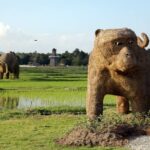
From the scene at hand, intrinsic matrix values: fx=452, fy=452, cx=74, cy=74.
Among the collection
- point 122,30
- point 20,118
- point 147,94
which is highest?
point 122,30

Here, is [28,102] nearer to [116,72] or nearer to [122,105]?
[122,105]

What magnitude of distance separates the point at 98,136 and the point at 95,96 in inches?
94.5

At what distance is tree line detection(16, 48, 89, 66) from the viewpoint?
319 ft

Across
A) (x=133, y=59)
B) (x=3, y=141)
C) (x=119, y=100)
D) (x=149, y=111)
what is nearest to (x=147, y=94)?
(x=149, y=111)

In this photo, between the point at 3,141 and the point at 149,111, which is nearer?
the point at 3,141

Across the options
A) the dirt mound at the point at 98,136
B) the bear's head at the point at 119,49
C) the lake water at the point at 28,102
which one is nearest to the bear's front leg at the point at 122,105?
the bear's head at the point at 119,49

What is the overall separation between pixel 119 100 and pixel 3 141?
499 centimetres

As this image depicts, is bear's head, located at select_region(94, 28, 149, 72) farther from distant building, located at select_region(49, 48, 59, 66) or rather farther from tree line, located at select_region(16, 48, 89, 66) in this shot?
distant building, located at select_region(49, 48, 59, 66)

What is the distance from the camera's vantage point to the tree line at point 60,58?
9712 cm

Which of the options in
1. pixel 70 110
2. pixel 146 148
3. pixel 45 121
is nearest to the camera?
pixel 146 148

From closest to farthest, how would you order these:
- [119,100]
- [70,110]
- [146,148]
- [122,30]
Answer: [146,148] < [122,30] < [119,100] < [70,110]

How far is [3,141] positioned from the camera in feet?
29.2

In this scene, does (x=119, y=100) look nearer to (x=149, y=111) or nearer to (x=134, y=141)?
(x=149, y=111)

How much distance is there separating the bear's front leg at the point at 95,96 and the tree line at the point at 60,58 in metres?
84.7
